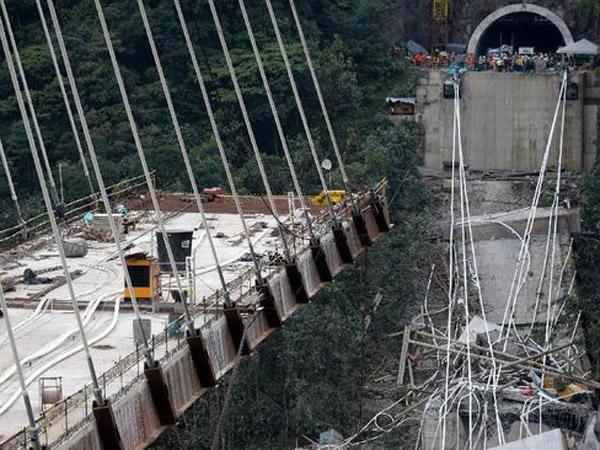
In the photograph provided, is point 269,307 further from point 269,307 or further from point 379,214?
point 379,214

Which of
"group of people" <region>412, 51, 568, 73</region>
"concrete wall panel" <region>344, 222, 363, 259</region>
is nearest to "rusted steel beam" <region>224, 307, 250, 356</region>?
"concrete wall panel" <region>344, 222, 363, 259</region>

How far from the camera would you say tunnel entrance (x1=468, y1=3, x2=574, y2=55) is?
67.4m

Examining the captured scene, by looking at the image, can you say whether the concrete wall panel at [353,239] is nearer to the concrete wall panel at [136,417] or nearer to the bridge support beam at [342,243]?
the bridge support beam at [342,243]

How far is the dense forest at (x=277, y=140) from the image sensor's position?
4353cm

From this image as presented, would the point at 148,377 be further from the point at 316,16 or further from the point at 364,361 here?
the point at 316,16

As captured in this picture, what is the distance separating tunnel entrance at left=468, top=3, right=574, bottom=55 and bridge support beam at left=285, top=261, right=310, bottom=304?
32.2 m

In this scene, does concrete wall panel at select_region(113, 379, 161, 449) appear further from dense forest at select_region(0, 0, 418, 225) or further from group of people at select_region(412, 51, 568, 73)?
group of people at select_region(412, 51, 568, 73)

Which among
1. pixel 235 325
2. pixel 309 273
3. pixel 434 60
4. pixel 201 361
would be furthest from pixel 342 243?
pixel 434 60

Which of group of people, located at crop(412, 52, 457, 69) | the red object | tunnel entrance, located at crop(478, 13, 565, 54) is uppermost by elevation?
the red object

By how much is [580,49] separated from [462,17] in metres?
6.65

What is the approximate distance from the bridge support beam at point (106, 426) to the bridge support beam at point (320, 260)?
12.3 meters

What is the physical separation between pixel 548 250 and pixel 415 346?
19.7ft

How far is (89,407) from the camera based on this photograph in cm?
2622

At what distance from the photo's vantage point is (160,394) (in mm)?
27344
